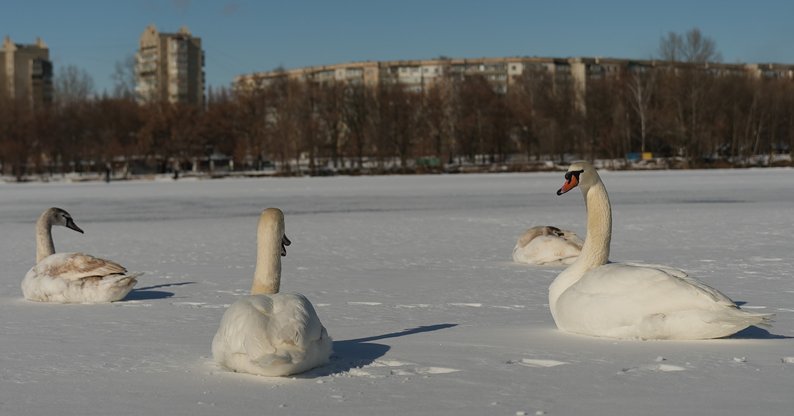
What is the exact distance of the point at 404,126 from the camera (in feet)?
249

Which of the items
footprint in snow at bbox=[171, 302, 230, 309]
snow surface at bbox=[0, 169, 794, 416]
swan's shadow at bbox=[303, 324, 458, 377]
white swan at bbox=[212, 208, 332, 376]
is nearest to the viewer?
snow surface at bbox=[0, 169, 794, 416]

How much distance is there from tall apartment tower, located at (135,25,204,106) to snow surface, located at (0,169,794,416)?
12837 centimetres

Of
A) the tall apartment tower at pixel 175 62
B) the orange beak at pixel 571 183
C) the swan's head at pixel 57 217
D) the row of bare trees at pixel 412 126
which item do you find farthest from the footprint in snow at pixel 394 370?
the tall apartment tower at pixel 175 62

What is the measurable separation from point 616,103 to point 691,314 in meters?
76.0

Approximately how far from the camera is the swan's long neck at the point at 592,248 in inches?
260

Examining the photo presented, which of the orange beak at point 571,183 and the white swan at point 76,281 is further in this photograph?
the white swan at point 76,281

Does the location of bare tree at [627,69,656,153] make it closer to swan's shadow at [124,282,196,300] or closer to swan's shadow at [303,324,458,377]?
swan's shadow at [124,282,196,300]

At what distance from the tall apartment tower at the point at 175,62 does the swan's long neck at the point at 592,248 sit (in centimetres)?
13514

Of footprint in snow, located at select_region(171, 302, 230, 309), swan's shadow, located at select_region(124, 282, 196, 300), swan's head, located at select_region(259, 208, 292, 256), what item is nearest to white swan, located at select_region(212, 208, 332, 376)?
swan's head, located at select_region(259, 208, 292, 256)

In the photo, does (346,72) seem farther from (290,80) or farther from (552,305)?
(552,305)

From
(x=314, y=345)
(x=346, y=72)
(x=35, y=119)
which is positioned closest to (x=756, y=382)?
(x=314, y=345)

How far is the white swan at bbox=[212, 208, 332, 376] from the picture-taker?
16.6ft

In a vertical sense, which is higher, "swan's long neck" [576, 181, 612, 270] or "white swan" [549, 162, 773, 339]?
"swan's long neck" [576, 181, 612, 270]

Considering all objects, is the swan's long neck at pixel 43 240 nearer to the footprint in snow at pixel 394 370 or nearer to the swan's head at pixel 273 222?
the swan's head at pixel 273 222
